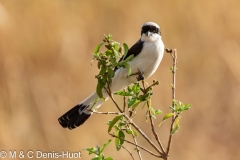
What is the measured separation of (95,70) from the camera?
676 centimetres

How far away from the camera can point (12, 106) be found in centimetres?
624

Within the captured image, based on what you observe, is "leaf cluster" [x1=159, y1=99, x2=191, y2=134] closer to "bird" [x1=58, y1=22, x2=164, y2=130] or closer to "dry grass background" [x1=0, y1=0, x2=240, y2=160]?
"bird" [x1=58, y1=22, x2=164, y2=130]

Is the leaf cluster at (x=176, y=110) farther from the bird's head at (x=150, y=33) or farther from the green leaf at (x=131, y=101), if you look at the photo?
the bird's head at (x=150, y=33)

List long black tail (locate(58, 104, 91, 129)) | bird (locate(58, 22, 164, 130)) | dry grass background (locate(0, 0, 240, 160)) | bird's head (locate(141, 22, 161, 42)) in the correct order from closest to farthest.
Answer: bird (locate(58, 22, 164, 130)) → bird's head (locate(141, 22, 161, 42)) → long black tail (locate(58, 104, 91, 129)) → dry grass background (locate(0, 0, 240, 160))

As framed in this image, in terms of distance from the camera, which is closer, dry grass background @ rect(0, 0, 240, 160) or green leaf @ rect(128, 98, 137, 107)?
green leaf @ rect(128, 98, 137, 107)

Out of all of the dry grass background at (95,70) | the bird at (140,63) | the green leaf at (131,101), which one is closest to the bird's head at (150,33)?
the bird at (140,63)

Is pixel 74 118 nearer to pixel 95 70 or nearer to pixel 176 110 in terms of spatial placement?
pixel 176 110

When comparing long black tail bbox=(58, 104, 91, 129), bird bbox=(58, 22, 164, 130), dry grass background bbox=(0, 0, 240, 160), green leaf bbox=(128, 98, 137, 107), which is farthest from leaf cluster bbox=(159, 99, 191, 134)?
dry grass background bbox=(0, 0, 240, 160)

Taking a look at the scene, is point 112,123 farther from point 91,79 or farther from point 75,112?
point 91,79

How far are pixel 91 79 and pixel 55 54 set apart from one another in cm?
63

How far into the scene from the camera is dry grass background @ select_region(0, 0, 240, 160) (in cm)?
632

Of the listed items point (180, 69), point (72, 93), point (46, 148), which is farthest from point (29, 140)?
point (180, 69)

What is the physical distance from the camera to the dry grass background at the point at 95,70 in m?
6.32

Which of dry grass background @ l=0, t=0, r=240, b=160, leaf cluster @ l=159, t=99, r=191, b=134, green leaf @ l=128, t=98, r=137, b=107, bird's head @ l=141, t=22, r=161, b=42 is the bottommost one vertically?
leaf cluster @ l=159, t=99, r=191, b=134
